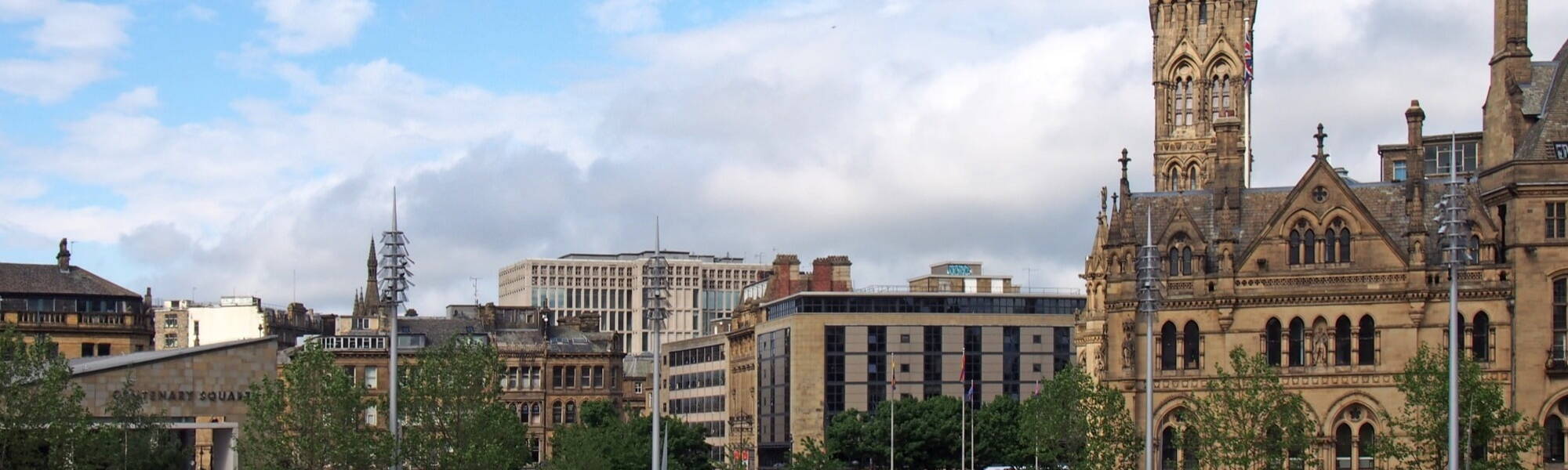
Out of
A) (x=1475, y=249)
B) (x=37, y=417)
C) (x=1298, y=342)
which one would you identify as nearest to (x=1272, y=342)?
(x=1298, y=342)

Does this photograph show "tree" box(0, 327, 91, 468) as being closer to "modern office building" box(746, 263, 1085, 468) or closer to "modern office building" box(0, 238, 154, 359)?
"modern office building" box(0, 238, 154, 359)

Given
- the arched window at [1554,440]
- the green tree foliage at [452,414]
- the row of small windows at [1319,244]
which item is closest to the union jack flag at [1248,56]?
the row of small windows at [1319,244]

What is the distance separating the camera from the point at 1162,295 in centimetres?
10412

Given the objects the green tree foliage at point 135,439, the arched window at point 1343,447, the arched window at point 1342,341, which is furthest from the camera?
the arched window at point 1342,341

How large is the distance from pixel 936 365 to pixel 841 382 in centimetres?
696

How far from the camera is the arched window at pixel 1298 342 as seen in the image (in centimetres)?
10206

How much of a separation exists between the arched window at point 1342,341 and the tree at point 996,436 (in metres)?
43.7

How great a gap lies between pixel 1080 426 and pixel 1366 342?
561 inches

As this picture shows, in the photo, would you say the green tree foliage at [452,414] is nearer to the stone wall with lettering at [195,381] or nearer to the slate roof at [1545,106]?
the stone wall with lettering at [195,381]

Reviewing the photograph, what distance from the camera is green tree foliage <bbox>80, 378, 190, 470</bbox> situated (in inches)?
3593

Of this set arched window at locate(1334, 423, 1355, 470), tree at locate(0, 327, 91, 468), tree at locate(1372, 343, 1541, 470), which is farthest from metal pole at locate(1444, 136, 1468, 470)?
tree at locate(0, 327, 91, 468)

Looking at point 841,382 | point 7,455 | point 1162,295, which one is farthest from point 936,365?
point 7,455

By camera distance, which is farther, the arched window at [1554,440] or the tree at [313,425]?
the arched window at [1554,440]

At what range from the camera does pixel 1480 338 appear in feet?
326
